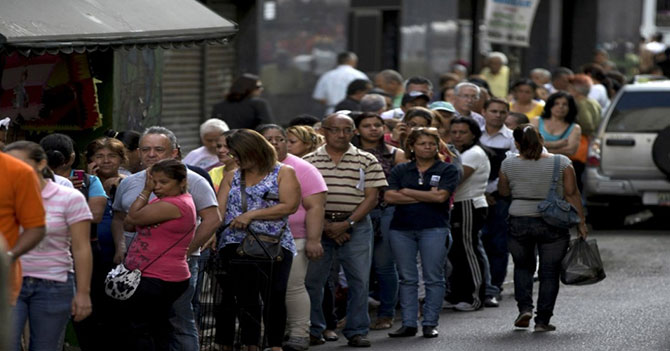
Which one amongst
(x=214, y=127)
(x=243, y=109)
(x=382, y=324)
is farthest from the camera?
(x=243, y=109)

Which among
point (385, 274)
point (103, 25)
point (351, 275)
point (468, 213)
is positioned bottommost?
point (385, 274)

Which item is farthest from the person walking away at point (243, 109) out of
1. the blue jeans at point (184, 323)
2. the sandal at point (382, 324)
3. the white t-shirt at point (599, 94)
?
the white t-shirt at point (599, 94)

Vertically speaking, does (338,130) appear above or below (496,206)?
above

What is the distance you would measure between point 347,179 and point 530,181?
4.73ft

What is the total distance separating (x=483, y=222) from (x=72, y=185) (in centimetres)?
485

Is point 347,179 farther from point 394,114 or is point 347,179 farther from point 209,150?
point 394,114

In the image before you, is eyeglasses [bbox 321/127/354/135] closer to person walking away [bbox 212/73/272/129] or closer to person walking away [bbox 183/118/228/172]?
person walking away [bbox 183/118/228/172]

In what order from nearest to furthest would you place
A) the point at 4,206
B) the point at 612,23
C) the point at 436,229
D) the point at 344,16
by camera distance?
the point at 4,206
the point at 436,229
the point at 344,16
the point at 612,23

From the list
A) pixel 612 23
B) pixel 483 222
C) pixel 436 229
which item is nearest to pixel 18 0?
pixel 436 229

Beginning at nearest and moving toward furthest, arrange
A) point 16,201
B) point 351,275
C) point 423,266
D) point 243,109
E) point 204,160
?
point 16,201 → point 351,275 → point 423,266 → point 204,160 → point 243,109

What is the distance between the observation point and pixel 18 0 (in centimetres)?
1018

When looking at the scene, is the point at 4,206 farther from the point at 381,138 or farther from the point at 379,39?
the point at 379,39

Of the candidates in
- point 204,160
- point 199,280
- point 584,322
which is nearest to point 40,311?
point 199,280

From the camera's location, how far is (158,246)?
860cm
